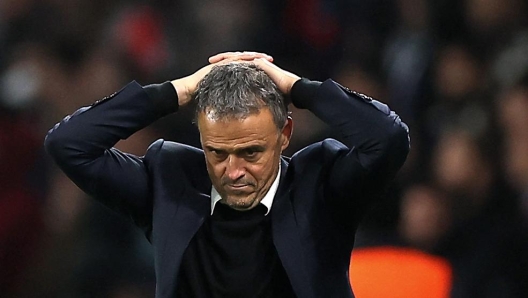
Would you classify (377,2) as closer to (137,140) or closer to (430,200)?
(430,200)

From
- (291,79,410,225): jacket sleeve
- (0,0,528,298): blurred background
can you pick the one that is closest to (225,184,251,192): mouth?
(291,79,410,225): jacket sleeve

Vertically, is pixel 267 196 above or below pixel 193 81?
below

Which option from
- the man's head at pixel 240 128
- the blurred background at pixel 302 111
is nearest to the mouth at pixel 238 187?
the man's head at pixel 240 128

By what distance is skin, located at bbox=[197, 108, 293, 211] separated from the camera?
1211 millimetres

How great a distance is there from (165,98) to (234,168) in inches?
6.3

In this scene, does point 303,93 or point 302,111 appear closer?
point 303,93

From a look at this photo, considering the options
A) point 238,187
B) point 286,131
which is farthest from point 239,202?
point 286,131

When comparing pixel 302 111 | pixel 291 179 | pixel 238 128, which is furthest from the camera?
pixel 302 111

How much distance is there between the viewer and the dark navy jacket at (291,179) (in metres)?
1.24

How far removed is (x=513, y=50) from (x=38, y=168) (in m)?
1.12

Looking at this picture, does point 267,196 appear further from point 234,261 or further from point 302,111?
point 302,111

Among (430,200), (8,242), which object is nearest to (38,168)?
(8,242)

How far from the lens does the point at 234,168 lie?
4.00 ft

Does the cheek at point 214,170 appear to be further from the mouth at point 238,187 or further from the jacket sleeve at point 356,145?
the jacket sleeve at point 356,145
